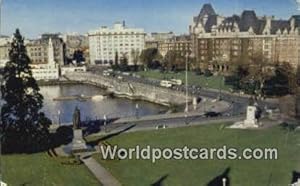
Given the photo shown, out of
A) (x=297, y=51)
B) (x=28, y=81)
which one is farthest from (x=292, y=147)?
(x=28, y=81)

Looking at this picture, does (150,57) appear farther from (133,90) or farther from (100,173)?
(100,173)

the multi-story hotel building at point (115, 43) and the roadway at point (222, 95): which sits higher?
the multi-story hotel building at point (115, 43)

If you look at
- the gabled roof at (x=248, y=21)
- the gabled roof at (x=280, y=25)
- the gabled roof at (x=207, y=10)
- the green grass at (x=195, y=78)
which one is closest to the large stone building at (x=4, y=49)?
the green grass at (x=195, y=78)

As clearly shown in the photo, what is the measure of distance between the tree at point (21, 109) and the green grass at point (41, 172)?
77 millimetres

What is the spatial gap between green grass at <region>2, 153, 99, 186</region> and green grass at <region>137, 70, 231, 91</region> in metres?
0.98

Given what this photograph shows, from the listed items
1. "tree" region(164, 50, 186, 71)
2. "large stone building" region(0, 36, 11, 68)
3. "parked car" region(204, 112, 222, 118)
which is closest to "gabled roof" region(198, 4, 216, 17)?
"tree" region(164, 50, 186, 71)

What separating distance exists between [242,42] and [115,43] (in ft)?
3.05

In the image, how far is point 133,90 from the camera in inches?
170

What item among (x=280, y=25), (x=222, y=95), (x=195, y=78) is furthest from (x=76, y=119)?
(x=280, y=25)

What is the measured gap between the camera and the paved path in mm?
3510

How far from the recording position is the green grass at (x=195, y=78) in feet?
13.9

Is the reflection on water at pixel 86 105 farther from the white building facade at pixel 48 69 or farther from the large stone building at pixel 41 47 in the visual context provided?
the large stone building at pixel 41 47

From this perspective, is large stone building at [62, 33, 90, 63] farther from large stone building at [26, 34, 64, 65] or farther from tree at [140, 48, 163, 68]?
tree at [140, 48, 163, 68]

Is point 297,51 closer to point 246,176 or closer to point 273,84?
point 273,84
